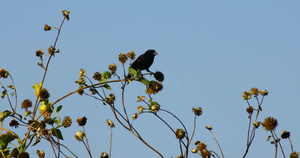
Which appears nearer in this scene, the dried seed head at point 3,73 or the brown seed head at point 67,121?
the brown seed head at point 67,121

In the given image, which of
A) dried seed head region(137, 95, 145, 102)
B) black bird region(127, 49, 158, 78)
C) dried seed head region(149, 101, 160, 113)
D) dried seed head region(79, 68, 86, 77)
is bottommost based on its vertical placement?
dried seed head region(149, 101, 160, 113)

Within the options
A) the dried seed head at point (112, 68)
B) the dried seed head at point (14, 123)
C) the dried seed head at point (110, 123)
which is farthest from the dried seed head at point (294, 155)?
the dried seed head at point (14, 123)

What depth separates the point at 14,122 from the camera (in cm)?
248

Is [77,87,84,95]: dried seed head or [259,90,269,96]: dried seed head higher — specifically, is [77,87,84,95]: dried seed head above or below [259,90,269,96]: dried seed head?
below

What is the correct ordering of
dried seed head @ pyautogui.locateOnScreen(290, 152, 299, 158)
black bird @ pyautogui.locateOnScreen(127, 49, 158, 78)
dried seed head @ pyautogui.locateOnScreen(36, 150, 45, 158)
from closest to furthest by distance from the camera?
dried seed head @ pyautogui.locateOnScreen(36, 150, 45, 158)
dried seed head @ pyautogui.locateOnScreen(290, 152, 299, 158)
black bird @ pyautogui.locateOnScreen(127, 49, 158, 78)

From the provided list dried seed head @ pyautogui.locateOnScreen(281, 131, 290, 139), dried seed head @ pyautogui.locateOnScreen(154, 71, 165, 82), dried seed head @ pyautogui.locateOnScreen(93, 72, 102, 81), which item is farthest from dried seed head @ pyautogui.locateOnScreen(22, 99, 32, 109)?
dried seed head @ pyautogui.locateOnScreen(281, 131, 290, 139)

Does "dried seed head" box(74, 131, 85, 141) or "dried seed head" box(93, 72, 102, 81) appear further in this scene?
"dried seed head" box(93, 72, 102, 81)

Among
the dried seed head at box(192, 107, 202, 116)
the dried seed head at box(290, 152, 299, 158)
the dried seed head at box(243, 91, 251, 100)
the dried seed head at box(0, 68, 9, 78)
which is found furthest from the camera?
the dried seed head at box(0, 68, 9, 78)

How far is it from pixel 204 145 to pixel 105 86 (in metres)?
0.72

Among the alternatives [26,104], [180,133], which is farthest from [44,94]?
[180,133]

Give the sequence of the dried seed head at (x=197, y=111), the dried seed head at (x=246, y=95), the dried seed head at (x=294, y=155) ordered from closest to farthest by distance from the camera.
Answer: the dried seed head at (x=294, y=155)
the dried seed head at (x=197, y=111)
the dried seed head at (x=246, y=95)

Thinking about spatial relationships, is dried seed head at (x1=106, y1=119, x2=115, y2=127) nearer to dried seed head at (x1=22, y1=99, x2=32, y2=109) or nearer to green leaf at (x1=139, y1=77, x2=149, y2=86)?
green leaf at (x1=139, y1=77, x2=149, y2=86)

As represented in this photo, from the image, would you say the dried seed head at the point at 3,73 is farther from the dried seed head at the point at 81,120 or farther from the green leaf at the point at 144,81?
the green leaf at the point at 144,81

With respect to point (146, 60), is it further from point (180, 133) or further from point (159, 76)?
point (180, 133)
